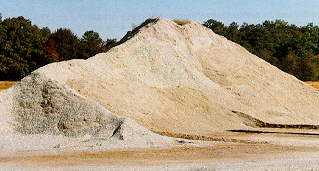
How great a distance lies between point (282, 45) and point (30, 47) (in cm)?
5229

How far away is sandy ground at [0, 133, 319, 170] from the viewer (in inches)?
795

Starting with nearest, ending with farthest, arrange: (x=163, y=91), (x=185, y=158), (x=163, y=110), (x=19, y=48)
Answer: (x=185, y=158), (x=163, y=110), (x=163, y=91), (x=19, y=48)

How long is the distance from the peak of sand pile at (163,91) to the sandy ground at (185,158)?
4.59 m

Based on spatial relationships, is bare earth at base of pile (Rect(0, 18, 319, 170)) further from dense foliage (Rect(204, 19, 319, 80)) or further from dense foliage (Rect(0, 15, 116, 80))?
dense foliage (Rect(204, 19, 319, 80))

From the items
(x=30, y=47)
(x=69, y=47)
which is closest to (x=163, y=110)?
(x=30, y=47)

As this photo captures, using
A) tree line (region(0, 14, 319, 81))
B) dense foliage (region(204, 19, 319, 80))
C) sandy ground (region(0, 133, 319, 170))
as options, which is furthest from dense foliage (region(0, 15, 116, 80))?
sandy ground (region(0, 133, 319, 170))

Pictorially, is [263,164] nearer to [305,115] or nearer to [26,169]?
[26,169]

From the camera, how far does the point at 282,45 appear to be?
115750 mm

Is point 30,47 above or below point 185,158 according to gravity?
above

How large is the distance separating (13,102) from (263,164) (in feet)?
51.4

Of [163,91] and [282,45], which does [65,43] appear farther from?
[163,91]

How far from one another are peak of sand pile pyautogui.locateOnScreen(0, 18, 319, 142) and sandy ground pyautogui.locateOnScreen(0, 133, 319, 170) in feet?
15.1

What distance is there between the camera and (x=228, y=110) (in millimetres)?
38688

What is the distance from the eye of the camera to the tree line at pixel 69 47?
78.6 meters
